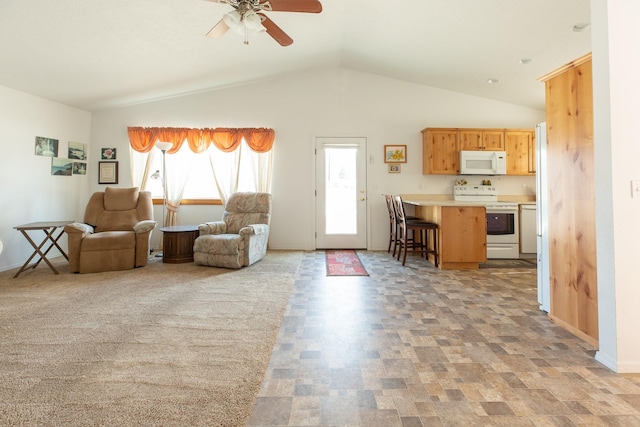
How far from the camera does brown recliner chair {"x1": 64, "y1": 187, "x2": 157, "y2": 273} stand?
11.7 feet

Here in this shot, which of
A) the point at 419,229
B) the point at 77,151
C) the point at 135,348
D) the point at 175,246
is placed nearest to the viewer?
the point at 135,348

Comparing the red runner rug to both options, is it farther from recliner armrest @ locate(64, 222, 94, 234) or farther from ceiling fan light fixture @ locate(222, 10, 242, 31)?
recliner armrest @ locate(64, 222, 94, 234)

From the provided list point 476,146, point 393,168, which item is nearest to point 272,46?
point 393,168

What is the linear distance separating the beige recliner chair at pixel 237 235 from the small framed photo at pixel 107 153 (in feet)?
7.85

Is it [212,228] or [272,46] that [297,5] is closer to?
[272,46]

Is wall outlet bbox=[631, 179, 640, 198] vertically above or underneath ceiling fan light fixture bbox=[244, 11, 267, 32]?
underneath

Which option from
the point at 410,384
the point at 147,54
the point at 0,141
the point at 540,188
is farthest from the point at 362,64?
the point at 0,141

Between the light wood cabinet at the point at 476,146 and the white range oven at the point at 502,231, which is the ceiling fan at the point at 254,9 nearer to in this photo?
the light wood cabinet at the point at 476,146

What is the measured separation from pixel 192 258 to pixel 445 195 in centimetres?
430

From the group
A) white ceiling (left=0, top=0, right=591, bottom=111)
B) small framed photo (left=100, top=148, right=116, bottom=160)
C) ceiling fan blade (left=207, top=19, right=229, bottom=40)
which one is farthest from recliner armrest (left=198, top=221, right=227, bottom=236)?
small framed photo (left=100, top=148, right=116, bottom=160)

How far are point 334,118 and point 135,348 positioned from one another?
4.43 meters

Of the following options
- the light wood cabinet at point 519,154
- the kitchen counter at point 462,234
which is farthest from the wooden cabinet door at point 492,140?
the kitchen counter at point 462,234

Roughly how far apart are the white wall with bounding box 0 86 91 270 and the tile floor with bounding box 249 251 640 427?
406cm

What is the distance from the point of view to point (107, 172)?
5.08 m
